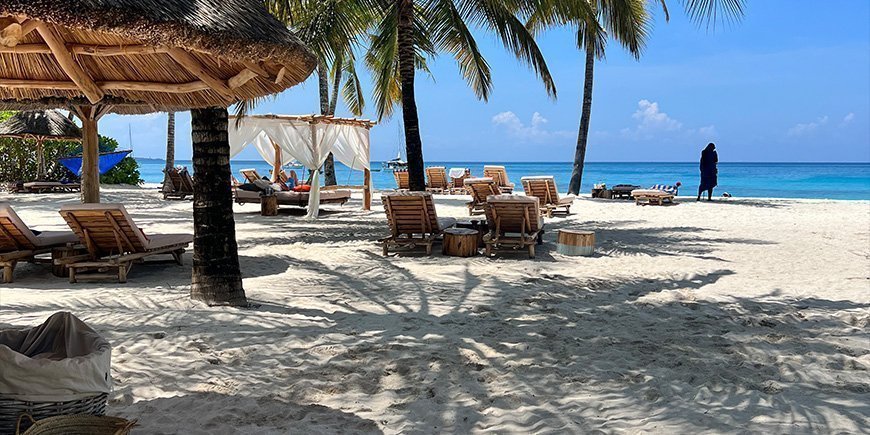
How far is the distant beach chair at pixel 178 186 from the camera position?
17188mm

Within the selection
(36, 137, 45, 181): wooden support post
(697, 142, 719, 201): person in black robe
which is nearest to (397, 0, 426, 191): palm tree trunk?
(697, 142, 719, 201): person in black robe

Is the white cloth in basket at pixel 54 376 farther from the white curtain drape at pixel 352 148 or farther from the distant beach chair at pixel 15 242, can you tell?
the white curtain drape at pixel 352 148

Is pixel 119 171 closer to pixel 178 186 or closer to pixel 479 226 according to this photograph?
pixel 178 186

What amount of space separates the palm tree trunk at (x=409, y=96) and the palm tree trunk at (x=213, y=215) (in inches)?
194

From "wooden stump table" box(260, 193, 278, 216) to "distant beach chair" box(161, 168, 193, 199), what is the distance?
187 inches

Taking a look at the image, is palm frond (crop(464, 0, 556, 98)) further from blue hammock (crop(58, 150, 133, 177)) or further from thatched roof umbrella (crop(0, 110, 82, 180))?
thatched roof umbrella (crop(0, 110, 82, 180))

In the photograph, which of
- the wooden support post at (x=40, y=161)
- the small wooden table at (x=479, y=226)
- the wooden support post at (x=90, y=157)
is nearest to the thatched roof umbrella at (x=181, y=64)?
the wooden support post at (x=90, y=157)

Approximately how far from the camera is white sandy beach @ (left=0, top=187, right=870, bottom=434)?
10.4 feet

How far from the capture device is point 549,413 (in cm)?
319

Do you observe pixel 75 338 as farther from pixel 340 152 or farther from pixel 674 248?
pixel 340 152

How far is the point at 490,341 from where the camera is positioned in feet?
14.4

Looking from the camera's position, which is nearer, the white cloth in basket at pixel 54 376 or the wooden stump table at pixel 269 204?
the white cloth in basket at pixel 54 376

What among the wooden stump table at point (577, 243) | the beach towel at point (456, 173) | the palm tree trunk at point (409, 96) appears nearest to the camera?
the wooden stump table at point (577, 243)

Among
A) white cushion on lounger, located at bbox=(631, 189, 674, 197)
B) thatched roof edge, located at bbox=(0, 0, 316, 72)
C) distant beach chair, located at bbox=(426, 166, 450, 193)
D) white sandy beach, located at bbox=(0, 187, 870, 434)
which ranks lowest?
white sandy beach, located at bbox=(0, 187, 870, 434)
